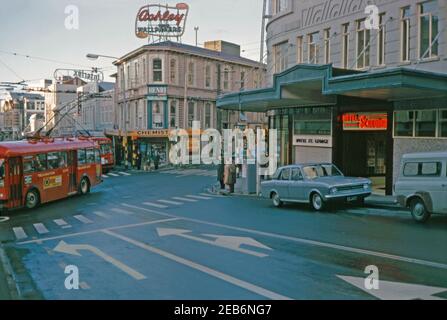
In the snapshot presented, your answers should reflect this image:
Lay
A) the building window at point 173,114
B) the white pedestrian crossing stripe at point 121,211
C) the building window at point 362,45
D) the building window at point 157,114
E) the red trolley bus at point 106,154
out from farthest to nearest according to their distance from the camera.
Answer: the building window at point 173,114 → the building window at point 157,114 → the red trolley bus at point 106,154 → the building window at point 362,45 → the white pedestrian crossing stripe at point 121,211

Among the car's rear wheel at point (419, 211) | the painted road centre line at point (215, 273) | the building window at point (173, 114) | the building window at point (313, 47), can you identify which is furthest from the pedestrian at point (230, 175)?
the building window at point (173, 114)

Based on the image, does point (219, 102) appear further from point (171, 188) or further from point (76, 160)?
point (76, 160)

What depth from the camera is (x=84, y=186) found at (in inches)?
1116

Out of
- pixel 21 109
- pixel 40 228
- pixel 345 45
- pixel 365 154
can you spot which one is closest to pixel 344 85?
pixel 345 45

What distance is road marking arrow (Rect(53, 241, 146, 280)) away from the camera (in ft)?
32.2

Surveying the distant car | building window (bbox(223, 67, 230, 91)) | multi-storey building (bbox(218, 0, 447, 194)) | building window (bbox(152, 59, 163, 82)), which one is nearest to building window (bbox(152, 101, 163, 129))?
building window (bbox(152, 59, 163, 82))

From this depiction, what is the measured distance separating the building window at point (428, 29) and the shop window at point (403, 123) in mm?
2439

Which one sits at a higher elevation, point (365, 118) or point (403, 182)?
point (365, 118)

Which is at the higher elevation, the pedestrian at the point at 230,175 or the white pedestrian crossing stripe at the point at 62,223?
the pedestrian at the point at 230,175

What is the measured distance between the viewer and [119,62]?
2261 inches

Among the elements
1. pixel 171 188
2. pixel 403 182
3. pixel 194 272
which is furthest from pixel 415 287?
pixel 171 188

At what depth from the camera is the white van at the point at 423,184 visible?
14.0 metres

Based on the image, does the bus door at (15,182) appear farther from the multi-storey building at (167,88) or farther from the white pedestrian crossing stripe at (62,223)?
the multi-storey building at (167,88)
